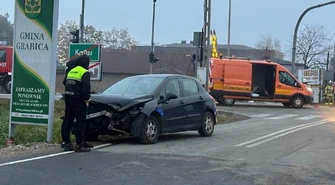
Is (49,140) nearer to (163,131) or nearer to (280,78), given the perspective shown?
(163,131)

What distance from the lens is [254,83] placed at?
2994cm

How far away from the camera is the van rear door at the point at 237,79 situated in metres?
27.9

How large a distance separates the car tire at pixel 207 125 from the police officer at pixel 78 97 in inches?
153

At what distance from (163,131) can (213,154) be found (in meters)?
1.99

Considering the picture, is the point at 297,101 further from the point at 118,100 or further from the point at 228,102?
the point at 118,100

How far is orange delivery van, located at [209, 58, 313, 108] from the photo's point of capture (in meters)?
27.9

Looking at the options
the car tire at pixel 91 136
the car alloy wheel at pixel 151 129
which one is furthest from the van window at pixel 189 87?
the car tire at pixel 91 136

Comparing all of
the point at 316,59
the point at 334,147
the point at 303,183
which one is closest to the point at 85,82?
the point at 303,183

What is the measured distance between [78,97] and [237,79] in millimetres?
19191

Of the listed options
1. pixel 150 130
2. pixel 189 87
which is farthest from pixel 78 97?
pixel 189 87

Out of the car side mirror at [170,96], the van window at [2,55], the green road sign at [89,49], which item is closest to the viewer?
the car side mirror at [170,96]

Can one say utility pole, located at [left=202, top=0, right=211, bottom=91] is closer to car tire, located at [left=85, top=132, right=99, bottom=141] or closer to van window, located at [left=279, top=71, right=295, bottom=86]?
van window, located at [left=279, top=71, right=295, bottom=86]

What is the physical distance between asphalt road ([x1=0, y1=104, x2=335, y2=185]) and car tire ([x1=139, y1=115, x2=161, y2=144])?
0.55 feet

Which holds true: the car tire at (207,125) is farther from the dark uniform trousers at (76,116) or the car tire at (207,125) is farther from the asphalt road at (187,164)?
the dark uniform trousers at (76,116)
